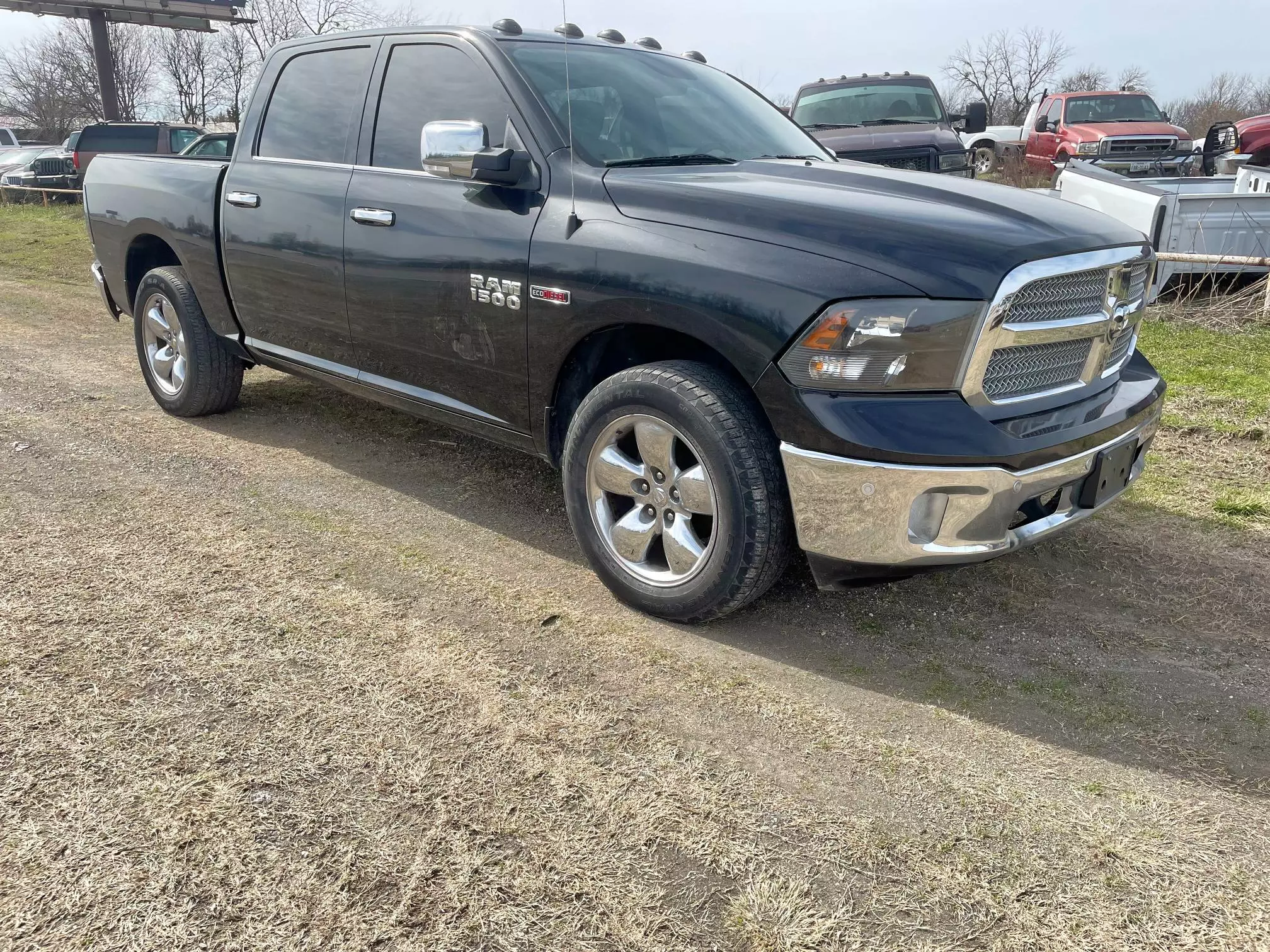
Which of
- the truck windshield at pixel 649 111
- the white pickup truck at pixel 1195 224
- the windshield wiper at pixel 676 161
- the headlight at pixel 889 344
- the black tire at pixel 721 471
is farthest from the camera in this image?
the white pickup truck at pixel 1195 224

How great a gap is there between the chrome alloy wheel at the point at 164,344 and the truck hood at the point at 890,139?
275 inches

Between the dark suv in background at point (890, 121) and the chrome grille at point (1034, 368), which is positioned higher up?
the dark suv in background at point (890, 121)

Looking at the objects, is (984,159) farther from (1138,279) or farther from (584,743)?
(584,743)

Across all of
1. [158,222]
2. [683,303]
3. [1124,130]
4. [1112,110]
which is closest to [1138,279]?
[683,303]

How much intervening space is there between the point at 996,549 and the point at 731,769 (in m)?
0.96

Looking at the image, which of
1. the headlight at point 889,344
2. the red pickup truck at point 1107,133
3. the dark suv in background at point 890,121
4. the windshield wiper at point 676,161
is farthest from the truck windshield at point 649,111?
the red pickup truck at point 1107,133

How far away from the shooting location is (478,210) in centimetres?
346

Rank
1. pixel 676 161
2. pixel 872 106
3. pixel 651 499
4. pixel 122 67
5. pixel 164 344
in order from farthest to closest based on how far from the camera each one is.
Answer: pixel 122 67 → pixel 872 106 → pixel 164 344 → pixel 676 161 → pixel 651 499

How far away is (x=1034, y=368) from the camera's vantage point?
2.81 metres

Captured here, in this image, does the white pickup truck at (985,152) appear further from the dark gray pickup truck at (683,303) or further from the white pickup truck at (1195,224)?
the dark gray pickup truck at (683,303)

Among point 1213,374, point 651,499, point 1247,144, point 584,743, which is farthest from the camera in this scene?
point 1247,144

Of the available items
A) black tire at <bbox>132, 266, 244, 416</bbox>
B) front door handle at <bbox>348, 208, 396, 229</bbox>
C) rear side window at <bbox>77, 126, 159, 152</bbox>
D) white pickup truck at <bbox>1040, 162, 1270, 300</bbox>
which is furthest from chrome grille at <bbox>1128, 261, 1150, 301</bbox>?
rear side window at <bbox>77, 126, 159, 152</bbox>

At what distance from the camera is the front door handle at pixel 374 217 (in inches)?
147

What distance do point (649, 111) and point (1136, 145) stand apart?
1372 centimetres
